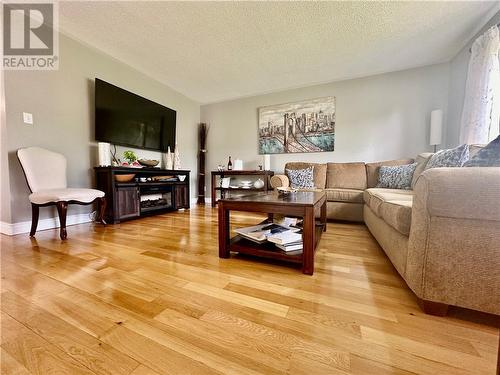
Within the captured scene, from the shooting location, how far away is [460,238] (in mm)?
739

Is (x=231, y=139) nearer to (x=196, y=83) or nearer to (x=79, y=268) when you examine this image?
(x=196, y=83)

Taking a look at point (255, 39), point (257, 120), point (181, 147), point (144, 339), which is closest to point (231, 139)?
point (257, 120)

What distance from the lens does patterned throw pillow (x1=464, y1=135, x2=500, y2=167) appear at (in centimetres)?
83

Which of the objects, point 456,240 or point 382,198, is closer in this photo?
point 456,240

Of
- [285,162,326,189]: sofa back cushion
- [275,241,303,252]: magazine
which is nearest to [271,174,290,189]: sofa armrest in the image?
[285,162,326,189]: sofa back cushion

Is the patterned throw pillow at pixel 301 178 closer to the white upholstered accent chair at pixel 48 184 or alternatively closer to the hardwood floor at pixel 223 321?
the hardwood floor at pixel 223 321

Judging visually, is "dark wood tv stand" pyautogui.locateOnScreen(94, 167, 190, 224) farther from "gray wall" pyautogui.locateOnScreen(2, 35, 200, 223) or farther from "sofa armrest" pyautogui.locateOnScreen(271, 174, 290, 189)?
"sofa armrest" pyautogui.locateOnScreen(271, 174, 290, 189)

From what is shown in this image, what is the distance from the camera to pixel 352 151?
3.21 meters

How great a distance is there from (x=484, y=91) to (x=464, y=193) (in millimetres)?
2157

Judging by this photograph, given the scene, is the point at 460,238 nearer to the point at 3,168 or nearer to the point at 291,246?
the point at 291,246

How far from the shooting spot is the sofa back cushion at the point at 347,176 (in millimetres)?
2826

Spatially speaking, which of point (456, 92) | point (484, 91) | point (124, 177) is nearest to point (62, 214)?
point (124, 177)

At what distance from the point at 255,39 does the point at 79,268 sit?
267 centimetres

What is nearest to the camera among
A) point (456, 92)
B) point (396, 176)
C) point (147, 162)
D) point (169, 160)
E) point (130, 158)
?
point (396, 176)
